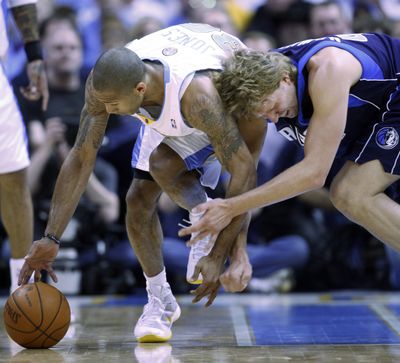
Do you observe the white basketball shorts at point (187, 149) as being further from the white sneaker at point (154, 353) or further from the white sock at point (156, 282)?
the white sneaker at point (154, 353)

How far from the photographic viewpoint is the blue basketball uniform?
4500 millimetres

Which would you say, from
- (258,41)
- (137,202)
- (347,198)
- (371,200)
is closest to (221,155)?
(347,198)

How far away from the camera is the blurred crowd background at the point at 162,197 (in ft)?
27.2

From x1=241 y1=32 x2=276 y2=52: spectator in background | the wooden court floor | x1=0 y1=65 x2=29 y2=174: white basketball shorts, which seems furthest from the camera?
x1=241 y1=32 x2=276 y2=52: spectator in background

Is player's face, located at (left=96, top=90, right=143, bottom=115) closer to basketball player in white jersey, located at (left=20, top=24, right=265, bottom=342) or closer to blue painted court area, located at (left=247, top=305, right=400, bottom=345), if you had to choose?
basketball player in white jersey, located at (left=20, top=24, right=265, bottom=342)

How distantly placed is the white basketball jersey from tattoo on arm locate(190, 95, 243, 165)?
0.16 m

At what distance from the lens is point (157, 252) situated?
520 centimetres

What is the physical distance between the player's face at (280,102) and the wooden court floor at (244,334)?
1.19 meters

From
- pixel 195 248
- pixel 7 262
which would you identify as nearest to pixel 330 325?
pixel 195 248

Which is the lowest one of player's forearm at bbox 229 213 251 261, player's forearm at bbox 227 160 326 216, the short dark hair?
player's forearm at bbox 229 213 251 261

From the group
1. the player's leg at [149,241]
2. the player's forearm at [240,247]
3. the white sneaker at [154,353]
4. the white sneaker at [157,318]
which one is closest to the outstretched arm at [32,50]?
the player's leg at [149,241]

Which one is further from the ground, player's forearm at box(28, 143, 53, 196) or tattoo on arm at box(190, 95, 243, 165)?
tattoo on arm at box(190, 95, 243, 165)

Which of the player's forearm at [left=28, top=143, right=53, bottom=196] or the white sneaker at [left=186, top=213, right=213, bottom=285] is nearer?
the white sneaker at [left=186, top=213, right=213, bottom=285]

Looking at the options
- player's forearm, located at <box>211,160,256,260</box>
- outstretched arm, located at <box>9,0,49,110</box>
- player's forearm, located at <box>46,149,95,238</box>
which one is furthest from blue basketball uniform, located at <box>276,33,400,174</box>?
outstretched arm, located at <box>9,0,49,110</box>
